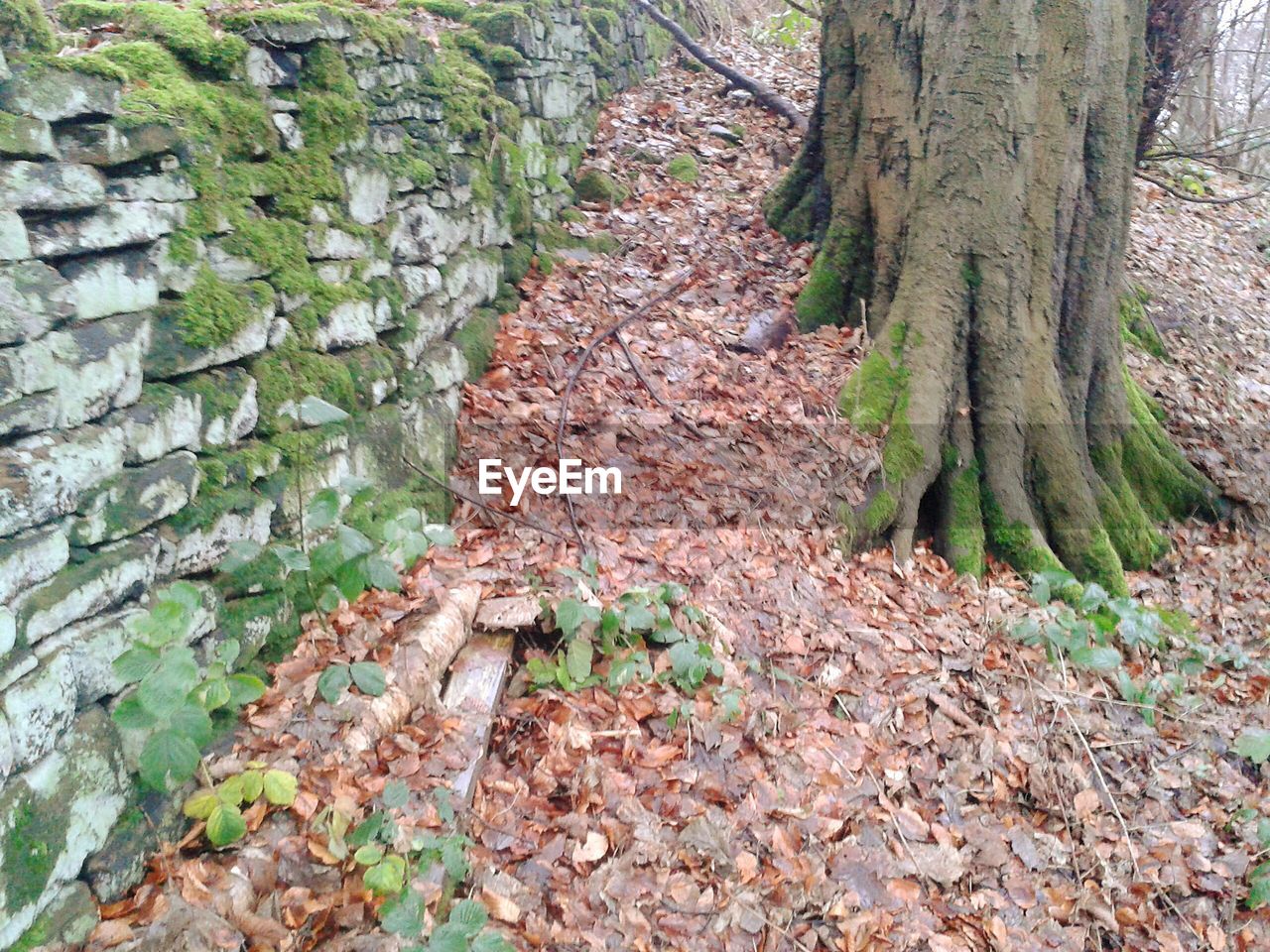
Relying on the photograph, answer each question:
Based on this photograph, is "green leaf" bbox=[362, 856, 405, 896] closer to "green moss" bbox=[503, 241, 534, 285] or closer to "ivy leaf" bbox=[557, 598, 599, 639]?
"ivy leaf" bbox=[557, 598, 599, 639]

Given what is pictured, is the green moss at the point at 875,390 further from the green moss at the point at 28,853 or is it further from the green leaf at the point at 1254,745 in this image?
the green moss at the point at 28,853

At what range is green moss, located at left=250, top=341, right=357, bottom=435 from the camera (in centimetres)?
338

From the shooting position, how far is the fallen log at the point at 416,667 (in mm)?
3104

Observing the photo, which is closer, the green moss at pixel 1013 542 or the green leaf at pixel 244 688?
the green leaf at pixel 244 688

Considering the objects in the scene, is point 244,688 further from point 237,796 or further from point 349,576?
point 349,576

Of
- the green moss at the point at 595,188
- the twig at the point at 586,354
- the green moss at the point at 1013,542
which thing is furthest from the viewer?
the green moss at the point at 595,188

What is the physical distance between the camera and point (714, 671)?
379cm

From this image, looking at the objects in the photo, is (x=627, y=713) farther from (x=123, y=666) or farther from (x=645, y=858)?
(x=123, y=666)

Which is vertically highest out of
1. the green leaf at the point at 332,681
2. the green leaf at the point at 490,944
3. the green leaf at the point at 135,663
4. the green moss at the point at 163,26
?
the green moss at the point at 163,26

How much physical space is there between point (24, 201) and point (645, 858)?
266 cm

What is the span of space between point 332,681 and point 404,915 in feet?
2.78

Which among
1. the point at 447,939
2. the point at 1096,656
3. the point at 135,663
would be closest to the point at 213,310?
the point at 135,663

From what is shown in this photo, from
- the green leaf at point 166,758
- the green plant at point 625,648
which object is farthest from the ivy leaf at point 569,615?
the green leaf at point 166,758

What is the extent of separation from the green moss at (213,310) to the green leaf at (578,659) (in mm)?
1709
